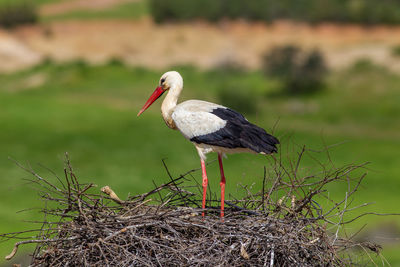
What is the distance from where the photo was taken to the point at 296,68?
60.8 meters

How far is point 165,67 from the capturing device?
64.2 m

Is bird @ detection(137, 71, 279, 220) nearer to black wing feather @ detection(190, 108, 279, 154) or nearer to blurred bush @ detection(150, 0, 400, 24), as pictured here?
black wing feather @ detection(190, 108, 279, 154)

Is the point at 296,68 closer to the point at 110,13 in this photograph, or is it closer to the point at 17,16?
the point at 110,13

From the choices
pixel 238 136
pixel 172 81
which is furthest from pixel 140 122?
pixel 238 136

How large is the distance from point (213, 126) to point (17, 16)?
202 ft

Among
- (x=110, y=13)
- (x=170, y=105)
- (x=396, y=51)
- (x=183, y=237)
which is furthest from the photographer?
(x=110, y=13)

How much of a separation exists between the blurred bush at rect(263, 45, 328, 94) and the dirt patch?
8.99 ft

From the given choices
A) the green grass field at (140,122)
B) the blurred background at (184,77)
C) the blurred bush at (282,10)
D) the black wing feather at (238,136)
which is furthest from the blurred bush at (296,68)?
the black wing feather at (238,136)

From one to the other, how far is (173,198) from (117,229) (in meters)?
1.25

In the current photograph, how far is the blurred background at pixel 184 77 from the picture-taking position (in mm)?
52938

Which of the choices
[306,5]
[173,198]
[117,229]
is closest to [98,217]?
[117,229]

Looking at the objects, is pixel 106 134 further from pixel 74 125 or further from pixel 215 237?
pixel 215 237

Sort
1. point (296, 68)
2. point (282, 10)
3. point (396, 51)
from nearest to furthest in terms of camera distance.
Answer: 1. point (396, 51)
2. point (296, 68)
3. point (282, 10)

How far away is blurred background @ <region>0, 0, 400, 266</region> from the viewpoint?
5294cm
